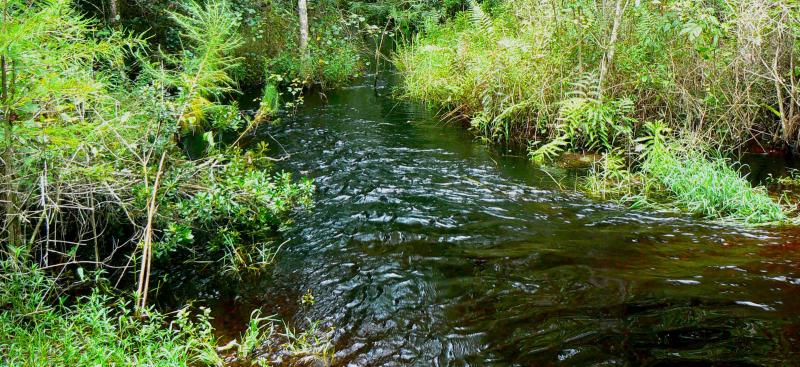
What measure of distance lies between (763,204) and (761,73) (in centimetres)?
269

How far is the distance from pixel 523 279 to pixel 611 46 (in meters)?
5.03

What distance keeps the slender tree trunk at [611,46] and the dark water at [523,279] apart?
201 centimetres

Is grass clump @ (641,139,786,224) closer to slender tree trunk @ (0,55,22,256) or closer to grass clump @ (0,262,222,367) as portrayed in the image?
grass clump @ (0,262,222,367)

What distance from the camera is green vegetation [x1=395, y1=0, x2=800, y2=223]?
6191 mm

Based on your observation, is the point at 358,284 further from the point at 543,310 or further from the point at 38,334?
the point at 38,334

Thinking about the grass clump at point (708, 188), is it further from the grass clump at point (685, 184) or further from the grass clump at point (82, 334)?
the grass clump at point (82, 334)

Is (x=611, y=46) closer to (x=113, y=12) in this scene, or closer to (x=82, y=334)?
(x=82, y=334)

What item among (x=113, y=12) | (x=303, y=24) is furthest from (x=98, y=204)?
(x=303, y=24)

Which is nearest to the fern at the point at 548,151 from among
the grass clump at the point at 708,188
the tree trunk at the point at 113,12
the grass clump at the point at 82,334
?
the grass clump at the point at 708,188

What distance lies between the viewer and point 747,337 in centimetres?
343

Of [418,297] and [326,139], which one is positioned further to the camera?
[326,139]

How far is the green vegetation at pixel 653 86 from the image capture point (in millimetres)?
6191

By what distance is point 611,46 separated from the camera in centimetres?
778

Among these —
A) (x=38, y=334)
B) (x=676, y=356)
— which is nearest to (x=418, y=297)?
(x=676, y=356)
